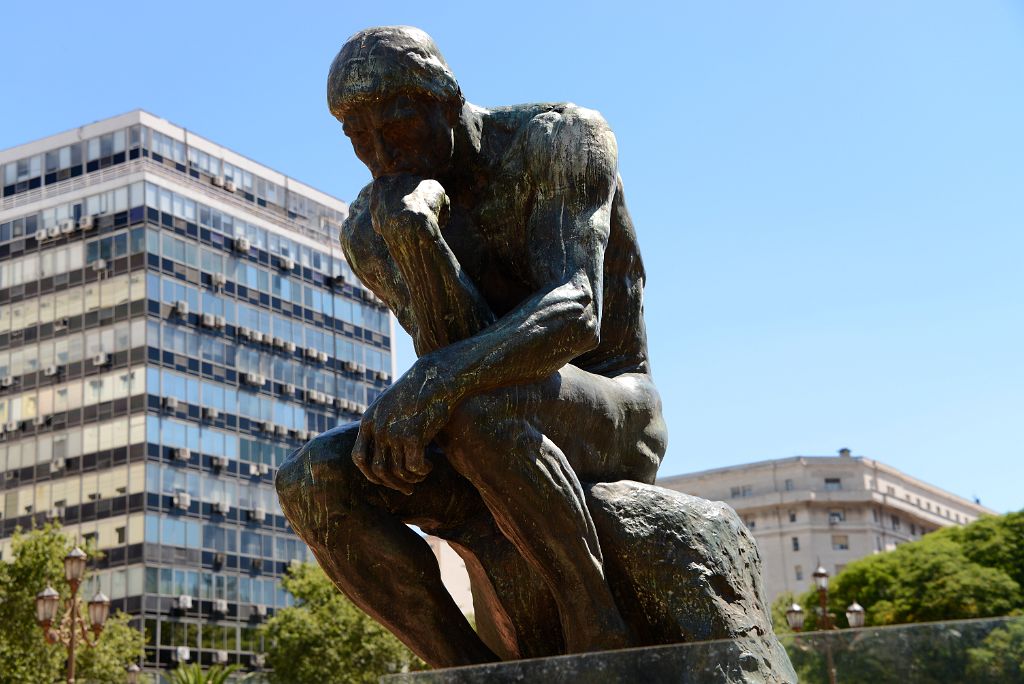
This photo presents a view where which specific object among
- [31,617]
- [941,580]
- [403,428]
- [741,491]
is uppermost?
[741,491]

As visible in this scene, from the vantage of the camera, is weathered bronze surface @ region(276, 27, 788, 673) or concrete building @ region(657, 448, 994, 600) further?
concrete building @ region(657, 448, 994, 600)

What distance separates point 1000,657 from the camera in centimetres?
410

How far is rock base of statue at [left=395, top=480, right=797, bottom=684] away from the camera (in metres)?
4.46

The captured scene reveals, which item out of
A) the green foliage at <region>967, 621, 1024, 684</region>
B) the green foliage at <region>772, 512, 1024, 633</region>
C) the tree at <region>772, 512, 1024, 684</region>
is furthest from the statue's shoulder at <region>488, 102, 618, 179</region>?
the green foliage at <region>772, 512, 1024, 633</region>

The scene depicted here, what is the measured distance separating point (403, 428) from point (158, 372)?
57.4m

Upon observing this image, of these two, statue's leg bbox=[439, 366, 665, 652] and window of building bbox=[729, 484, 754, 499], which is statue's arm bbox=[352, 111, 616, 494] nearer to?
statue's leg bbox=[439, 366, 665, 652]

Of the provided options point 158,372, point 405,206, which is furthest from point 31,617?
point 405,206

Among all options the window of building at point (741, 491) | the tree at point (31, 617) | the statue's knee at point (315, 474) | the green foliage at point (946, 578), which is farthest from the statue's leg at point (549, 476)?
the window of building at point (741, 491)

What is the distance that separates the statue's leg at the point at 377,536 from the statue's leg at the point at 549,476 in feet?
1.06

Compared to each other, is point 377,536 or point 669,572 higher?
point 377,536

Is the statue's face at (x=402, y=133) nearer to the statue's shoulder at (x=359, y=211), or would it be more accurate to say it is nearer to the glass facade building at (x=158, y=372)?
the statue's shoulder at (x=359, y=211)

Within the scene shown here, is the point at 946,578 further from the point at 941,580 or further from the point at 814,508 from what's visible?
the point at 814,508

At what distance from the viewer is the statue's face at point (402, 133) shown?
4812 millimetres

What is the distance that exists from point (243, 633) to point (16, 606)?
2346 centimetres
